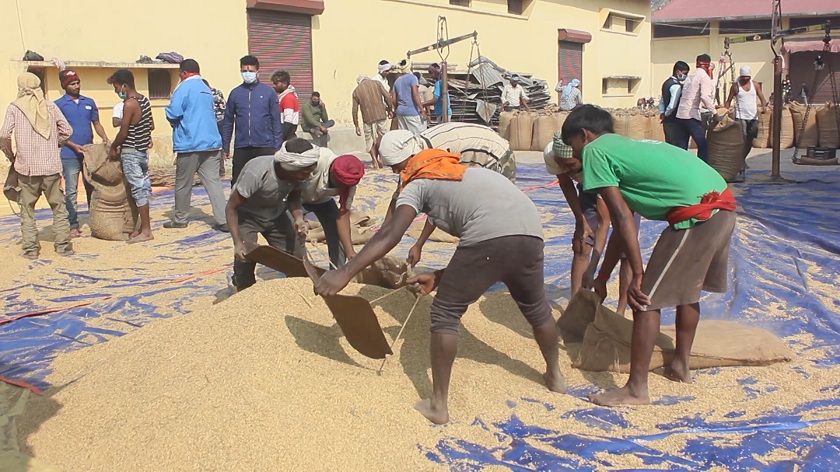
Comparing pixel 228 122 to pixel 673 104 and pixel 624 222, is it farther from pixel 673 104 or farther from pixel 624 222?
pixel 624 222

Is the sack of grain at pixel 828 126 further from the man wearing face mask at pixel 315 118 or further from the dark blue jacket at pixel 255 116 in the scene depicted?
the dark blue jacket at pixel 255 116

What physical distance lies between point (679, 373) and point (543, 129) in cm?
1096

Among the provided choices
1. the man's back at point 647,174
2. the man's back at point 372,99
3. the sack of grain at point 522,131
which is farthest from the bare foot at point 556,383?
the sack of grain at point 522,131

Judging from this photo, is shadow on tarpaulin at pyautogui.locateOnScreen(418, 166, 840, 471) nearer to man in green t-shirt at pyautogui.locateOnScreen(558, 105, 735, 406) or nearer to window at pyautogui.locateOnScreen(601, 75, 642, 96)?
man in green t-shirt at pyautogui.locateOnScreen(558, 105, 735, 406)

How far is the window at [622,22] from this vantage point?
2361cm

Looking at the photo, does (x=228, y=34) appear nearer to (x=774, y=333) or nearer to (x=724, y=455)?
(x=774, y=333)

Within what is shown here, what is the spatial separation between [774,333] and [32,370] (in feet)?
12.6

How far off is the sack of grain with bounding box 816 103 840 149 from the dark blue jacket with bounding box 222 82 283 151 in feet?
28.3

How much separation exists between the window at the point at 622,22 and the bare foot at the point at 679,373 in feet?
68.3

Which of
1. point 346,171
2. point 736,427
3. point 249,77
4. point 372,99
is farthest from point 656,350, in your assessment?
point 372,99

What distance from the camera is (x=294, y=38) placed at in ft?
46.1

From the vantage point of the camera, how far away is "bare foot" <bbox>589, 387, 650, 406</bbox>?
3.33m

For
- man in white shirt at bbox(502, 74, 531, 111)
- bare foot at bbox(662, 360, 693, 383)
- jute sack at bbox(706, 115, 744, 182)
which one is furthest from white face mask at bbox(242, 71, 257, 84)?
man in white shirt at bbox(502, 74, 531, 111)

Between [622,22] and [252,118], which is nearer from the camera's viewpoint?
[252,118]
